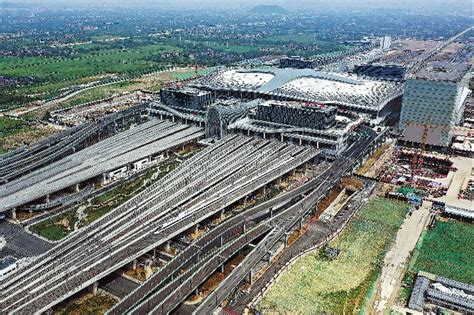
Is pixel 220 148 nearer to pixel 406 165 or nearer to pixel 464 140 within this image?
pixel 406 165

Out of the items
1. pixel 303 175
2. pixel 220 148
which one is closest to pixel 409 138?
pixel 303 175

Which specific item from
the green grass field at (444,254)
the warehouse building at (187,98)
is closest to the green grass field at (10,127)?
the warehouse building at (187,98)

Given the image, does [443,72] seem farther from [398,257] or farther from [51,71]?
[51,71]

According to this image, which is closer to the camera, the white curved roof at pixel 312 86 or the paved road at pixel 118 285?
the paved road at pixel 118 285

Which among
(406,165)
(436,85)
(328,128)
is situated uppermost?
(436,85)

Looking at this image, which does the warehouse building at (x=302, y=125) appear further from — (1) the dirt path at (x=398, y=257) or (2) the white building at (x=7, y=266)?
(2) the white building at (x=7, y=266)

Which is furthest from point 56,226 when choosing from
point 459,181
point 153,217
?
point 459,181
